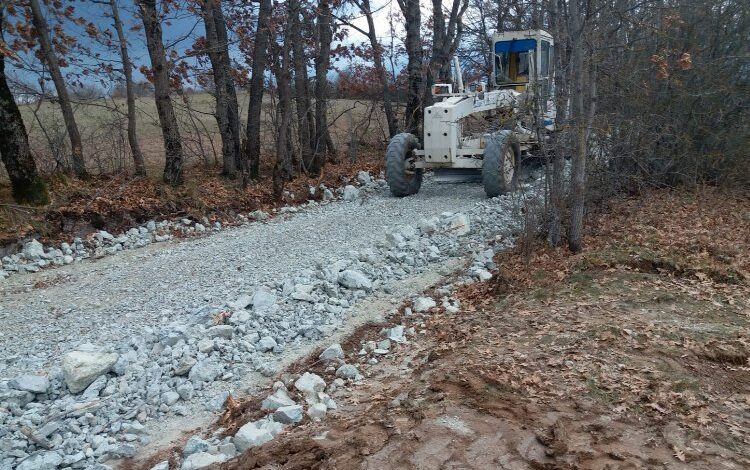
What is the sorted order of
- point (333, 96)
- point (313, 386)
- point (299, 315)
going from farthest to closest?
point (333, 96)
point (299, 315)
point (313, 386)

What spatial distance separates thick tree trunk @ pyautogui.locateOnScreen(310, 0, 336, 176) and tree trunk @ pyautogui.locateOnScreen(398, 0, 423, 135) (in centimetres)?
212

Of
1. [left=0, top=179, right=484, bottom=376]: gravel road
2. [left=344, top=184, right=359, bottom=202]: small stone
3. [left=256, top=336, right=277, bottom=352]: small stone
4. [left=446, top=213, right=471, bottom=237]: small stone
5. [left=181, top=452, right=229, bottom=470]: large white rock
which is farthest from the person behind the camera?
[left=344, top=184, right=359, bottom=202]: small stone

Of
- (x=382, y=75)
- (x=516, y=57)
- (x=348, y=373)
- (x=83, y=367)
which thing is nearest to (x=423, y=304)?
(x=348, y=373)

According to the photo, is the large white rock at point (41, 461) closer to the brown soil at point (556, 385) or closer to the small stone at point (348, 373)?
the brown soil at point (556, 385)

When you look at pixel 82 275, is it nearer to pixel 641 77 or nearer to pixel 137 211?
pixel 137 211

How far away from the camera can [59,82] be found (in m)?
12.2

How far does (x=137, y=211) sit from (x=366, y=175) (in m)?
5.71

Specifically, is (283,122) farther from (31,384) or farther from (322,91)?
(31,384)

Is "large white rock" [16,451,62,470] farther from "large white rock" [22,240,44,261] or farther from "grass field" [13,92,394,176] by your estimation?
"grass field" [13,92,394,176]

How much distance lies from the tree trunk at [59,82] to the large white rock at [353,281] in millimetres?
7360

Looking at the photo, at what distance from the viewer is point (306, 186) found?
1354cm

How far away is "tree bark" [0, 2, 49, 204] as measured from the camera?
988 centimetres

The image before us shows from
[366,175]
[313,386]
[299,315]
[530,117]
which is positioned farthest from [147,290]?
[366,175]

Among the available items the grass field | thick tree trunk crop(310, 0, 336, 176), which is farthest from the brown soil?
thick tree trunk crop(310, 0, 336, 176)
